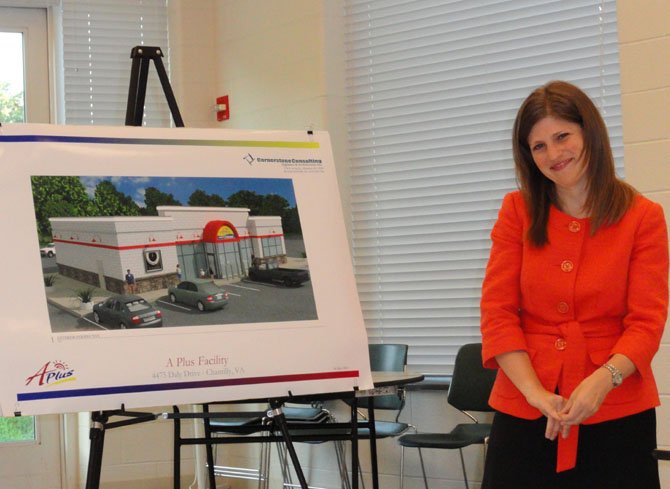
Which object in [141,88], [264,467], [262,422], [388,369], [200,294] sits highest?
[141,88]

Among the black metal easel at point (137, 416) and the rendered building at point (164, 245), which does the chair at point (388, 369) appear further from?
the rendered building at point (164, 245)

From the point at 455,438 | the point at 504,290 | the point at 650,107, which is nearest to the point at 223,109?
the point at 455,438

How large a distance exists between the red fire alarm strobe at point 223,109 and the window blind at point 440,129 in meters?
0.77

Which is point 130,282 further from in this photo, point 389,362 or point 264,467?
point 264,467

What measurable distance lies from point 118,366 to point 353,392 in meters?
0.67

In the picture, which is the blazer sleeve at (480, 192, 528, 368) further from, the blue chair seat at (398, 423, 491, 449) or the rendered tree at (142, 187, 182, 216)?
the blue chair seat at (398, 423, 491, 449)

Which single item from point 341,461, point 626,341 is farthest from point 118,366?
point 341,461

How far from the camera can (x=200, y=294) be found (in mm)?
2422

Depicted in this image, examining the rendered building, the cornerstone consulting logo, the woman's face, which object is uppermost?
the woman's face

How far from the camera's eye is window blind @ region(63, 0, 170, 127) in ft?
15.8

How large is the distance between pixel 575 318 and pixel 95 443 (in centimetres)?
131

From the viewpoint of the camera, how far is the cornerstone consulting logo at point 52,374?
2.22m

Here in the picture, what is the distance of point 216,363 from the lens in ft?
7.72

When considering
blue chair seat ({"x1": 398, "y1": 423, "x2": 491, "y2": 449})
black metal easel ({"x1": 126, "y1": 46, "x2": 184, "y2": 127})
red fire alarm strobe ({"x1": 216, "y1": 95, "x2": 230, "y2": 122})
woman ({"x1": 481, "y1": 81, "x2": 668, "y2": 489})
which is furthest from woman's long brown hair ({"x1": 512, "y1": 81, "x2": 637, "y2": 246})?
red fire alarm strobe ({"x1": 216, "y1": 95, "x2": 230, "y2": 122})
